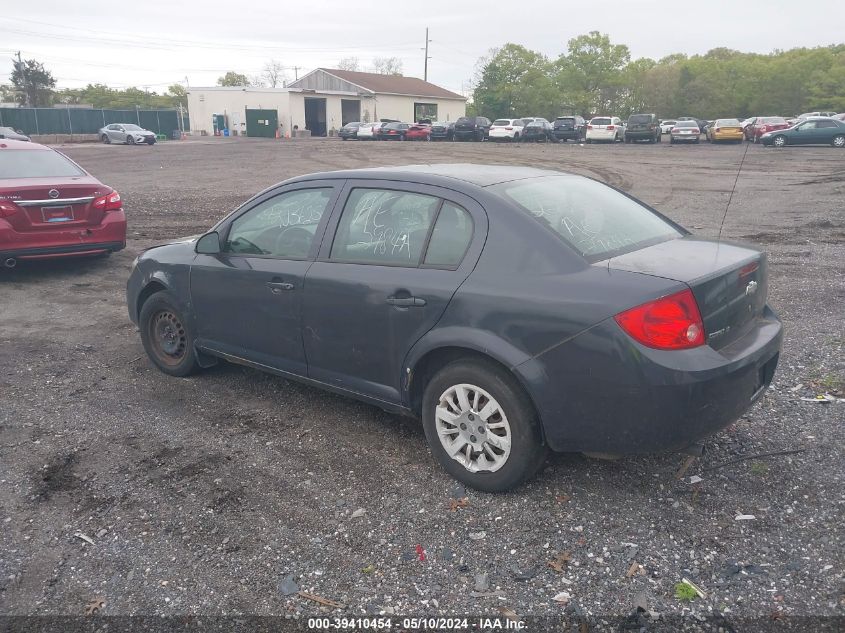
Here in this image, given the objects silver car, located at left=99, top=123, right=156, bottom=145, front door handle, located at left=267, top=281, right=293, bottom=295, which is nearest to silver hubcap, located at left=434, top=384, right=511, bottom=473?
front door handle, located at left=267, top=281, right=293, bottom=295

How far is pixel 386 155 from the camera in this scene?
1278 inches

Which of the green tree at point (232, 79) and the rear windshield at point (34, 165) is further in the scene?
the green tree at point (232, 79)

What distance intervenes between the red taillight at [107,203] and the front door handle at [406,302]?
6369mm

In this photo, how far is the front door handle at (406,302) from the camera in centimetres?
389

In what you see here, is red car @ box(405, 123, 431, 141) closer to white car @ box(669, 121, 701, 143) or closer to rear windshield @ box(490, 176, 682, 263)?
white car @ box(669, 121, 701, 143)

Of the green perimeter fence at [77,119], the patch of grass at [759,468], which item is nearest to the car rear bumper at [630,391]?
the patch of grass at [759,468]

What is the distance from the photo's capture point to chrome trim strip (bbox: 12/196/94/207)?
8308 millimetres

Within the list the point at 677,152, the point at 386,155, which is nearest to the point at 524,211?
the point at 386,155

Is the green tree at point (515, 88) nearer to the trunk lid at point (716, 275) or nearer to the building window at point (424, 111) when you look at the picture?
the building window at point (424, 111)

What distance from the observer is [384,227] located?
4.26 meters

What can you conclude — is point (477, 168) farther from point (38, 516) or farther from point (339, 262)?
point (38, 516)

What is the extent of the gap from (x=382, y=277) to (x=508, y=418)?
109cm

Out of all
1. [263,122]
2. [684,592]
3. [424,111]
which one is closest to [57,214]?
[684,592]

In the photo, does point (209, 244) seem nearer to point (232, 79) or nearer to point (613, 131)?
point (613, 131)
